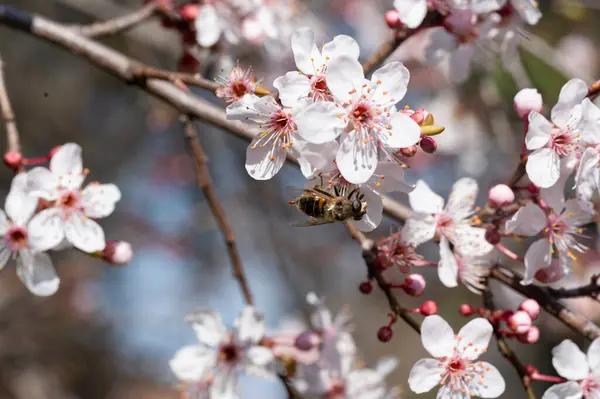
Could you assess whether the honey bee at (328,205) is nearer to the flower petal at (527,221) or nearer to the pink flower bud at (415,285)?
the pink flower bud at (415,285)

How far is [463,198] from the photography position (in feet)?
5.30

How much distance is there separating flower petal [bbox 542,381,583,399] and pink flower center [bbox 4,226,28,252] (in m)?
1.25

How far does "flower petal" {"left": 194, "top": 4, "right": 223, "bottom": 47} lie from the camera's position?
2096mm

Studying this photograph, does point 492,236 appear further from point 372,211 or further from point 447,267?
point 372,211

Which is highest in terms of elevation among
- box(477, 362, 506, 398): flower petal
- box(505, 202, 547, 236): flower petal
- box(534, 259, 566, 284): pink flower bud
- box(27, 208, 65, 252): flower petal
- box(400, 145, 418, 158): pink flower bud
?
box(400, 145, 418, 158): pink flower bud

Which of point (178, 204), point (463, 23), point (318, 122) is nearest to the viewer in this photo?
point (318, 122)

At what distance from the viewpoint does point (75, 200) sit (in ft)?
5.17

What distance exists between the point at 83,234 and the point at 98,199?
111 millimetres

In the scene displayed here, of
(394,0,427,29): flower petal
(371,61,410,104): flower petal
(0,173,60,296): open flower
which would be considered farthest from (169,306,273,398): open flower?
(394,0,427,29): flower petal

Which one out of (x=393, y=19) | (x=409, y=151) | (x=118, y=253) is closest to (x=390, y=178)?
(x=409, y=151)

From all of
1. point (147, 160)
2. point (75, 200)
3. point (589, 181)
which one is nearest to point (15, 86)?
point (147, 160)

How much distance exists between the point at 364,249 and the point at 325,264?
4.44 metres

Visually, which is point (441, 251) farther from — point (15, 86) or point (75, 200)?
point (15, 86)

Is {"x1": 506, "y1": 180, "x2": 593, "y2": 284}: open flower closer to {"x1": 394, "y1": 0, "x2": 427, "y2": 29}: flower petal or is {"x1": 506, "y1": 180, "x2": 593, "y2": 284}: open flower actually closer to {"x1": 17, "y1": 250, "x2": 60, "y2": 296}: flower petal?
{"x1": 394, "y1": 0, "x2": 427, "y2": 29}: flower petal
